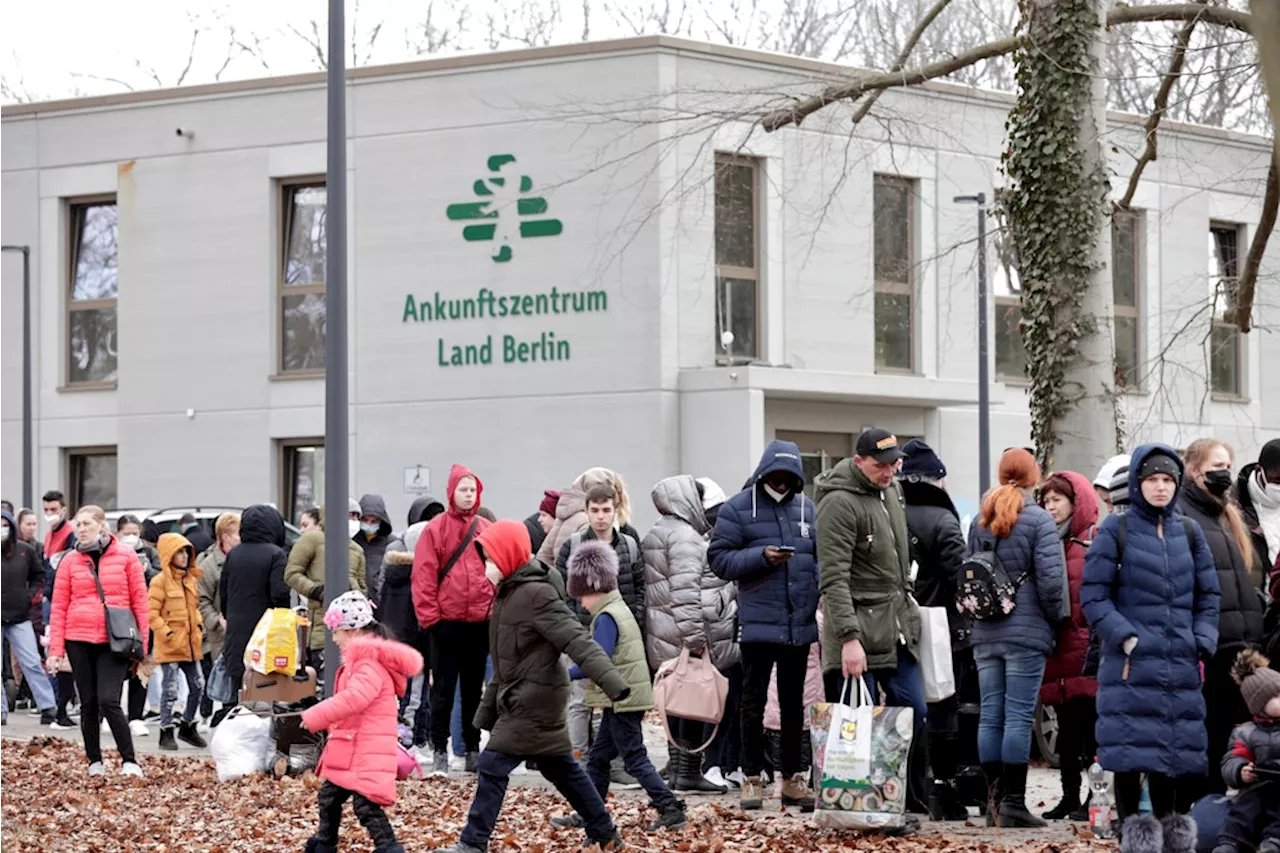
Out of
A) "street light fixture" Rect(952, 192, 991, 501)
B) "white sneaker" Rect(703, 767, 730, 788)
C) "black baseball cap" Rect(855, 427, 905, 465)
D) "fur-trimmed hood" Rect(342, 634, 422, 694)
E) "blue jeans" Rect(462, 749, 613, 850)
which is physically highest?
"street light fixture" Rect(952, 192, 991, 501)

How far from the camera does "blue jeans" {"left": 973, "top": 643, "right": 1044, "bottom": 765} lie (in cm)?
1105

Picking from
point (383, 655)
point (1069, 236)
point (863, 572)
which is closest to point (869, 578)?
point (863, 572)

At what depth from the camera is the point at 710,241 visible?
1080 inches

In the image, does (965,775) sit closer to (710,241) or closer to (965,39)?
(710,241)

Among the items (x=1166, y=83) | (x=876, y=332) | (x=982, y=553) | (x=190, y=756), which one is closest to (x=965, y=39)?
(x=876, y=332)

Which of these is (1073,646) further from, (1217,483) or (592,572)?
(592,572)

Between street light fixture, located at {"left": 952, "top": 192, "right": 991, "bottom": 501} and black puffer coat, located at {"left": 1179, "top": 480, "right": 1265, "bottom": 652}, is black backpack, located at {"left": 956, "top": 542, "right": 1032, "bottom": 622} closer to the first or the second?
black puffer coat, located at {"left": 1179, "top": 480, "right": 1265, "bottom": 652}

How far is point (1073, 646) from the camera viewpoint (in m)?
11.5

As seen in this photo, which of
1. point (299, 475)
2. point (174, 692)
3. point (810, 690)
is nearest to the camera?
point (810, 690)

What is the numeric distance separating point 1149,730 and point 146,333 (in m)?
23.1

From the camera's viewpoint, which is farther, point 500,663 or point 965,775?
point 965,775

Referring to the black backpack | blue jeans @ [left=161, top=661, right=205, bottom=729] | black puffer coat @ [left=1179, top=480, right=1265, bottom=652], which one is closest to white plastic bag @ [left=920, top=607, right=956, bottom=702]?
the black backpack

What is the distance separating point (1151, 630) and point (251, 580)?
8704mm

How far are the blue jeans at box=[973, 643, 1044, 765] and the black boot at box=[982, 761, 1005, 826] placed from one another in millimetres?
70
